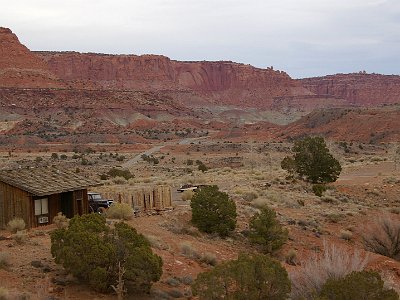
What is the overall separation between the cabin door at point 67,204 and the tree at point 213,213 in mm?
4719

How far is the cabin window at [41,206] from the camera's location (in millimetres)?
20562

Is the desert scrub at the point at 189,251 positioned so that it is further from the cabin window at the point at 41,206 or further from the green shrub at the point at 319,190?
the green shrub at the point at 319,190

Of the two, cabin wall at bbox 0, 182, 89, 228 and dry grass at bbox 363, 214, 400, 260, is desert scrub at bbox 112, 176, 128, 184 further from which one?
dry grass at bbox 363, 214, 400, 260

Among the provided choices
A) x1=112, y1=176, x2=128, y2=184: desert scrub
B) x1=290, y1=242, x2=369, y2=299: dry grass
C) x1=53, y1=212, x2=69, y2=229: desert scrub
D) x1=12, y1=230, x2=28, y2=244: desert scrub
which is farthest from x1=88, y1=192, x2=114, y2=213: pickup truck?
x1=112, y1=176, x2=128, y2=184: desert scrub

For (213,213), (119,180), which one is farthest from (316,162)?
(213,213)

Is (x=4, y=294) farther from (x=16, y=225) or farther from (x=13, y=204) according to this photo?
(x=13, y=204)

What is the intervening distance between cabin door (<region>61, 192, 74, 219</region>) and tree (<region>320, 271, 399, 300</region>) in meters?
12.6

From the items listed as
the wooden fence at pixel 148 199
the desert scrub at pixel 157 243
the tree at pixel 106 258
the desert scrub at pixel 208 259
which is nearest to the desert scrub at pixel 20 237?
the tree at pixel 106 258

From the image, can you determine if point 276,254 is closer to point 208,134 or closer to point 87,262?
point 87,262

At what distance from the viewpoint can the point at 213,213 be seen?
74.8 feet

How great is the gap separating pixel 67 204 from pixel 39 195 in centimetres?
228

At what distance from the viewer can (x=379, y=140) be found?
8562cm

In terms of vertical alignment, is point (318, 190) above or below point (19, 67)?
below

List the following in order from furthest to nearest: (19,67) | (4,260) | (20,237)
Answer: (19,67) → (20,237) → (4,260)
